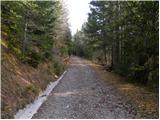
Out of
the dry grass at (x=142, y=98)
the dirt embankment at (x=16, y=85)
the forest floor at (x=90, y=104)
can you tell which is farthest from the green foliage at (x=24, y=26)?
the dry grass at (x=142, y=98)

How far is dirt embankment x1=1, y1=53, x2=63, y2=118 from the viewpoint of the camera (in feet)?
41.8

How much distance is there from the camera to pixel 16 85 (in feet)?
51.3

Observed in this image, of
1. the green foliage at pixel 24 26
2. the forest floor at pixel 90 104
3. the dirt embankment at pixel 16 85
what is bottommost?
the forest floor at pixel 90 104

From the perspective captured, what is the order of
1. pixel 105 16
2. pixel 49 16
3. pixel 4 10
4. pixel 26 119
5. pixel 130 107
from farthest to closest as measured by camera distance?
pixel 105 16
pixel 49 16
pixel 4 10
pixel 130 107
pixel 26 119

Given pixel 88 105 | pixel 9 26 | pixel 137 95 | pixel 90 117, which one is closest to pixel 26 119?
pixel 90 117

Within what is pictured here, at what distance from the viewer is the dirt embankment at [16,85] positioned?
502 inches

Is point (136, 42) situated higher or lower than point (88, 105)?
higher

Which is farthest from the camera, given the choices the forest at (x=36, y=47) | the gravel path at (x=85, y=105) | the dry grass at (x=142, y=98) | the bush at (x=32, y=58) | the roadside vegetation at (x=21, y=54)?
the bush at (x=32, y=58)

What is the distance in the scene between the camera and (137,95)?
1688cm

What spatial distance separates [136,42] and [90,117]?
913cm

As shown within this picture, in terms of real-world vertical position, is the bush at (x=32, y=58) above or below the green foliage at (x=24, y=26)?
below

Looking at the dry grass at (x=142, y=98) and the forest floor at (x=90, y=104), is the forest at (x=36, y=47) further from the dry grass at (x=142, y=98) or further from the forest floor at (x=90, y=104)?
the forest floor at (x=90, y=104)

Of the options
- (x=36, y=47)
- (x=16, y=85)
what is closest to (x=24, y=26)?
(x=36, y=47)

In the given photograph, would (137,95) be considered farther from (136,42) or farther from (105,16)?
(105,16)
